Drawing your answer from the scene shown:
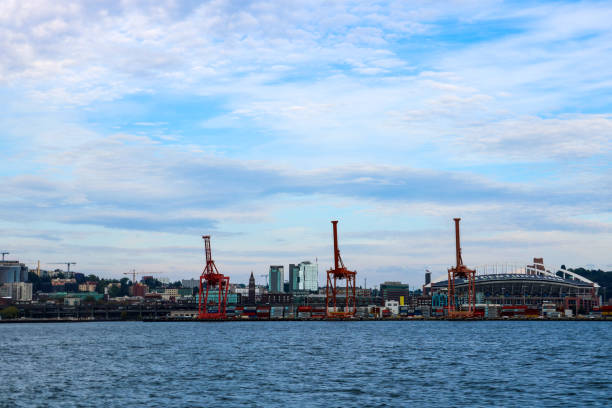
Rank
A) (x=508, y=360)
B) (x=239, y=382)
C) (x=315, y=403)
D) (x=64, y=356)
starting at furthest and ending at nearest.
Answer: (x=64, y=356), (x=508, y=360), (x=239, y=382), (x=315, y=403)

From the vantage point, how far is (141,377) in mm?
61125

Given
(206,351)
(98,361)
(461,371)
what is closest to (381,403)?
(461,371)

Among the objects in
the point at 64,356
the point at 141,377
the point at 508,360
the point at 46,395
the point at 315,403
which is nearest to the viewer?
the point at 315,403

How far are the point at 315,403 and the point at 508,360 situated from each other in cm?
3669

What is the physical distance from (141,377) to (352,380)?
18299mm

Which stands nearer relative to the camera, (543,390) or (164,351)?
(543,390)

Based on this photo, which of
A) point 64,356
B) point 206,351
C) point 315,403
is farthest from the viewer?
point 206,351

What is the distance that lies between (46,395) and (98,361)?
28.9 metres

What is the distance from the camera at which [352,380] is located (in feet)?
190

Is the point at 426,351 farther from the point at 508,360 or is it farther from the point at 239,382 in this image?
the point at 239,382

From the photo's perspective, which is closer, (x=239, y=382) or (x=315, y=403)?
(x=315, y=403)

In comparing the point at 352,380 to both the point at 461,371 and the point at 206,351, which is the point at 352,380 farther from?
the point at 206,351

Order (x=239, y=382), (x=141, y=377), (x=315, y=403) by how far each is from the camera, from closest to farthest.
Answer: (x=315, y=403)
(x=239, y=382)
(x=141, y=377)

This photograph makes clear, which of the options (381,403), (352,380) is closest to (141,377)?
(352,380)
